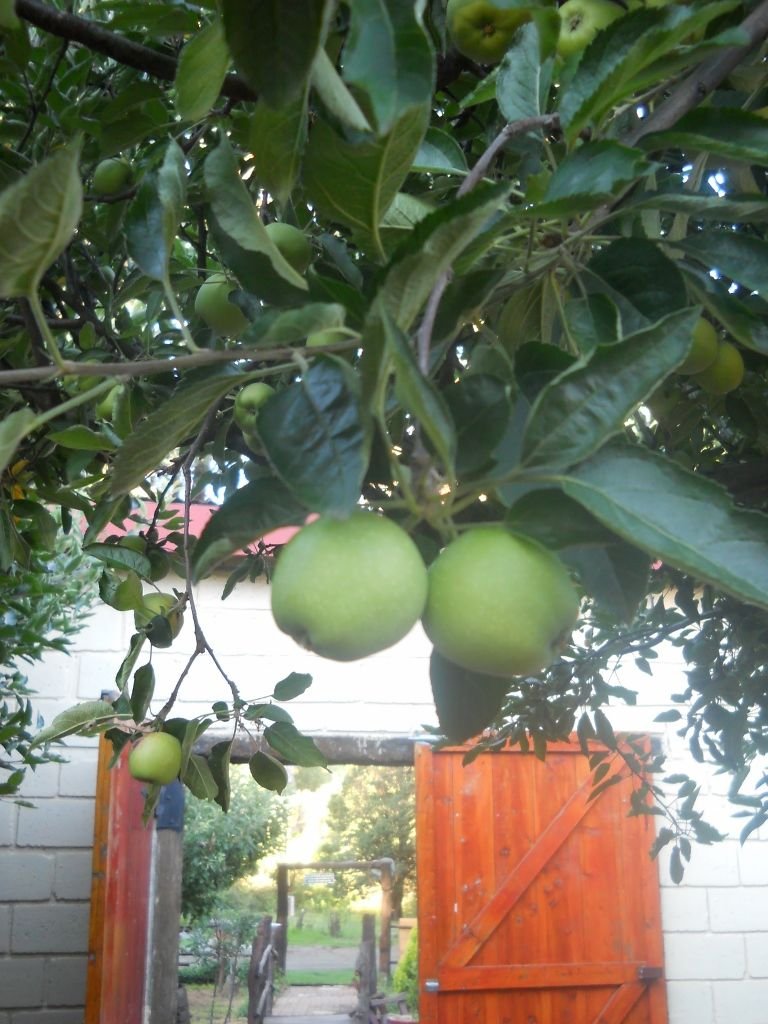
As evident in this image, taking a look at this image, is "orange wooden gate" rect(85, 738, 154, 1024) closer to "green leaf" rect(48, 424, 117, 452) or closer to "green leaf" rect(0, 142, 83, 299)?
"green leaf" rect(48, 424, 117, 452)

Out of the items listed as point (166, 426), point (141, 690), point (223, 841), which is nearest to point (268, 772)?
point (141, 690)

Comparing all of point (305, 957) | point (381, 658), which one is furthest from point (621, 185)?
point (305, 957)

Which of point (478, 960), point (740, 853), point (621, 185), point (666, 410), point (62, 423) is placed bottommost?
point (478, 960)

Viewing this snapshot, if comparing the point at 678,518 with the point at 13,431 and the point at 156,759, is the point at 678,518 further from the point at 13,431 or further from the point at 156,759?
the point at 156,759

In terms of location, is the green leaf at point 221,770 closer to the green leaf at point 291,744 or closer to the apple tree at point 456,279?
the green leaf at point 291,744

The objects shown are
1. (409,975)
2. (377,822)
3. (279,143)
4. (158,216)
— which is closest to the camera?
(279,143)

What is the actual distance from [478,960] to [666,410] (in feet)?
A: 11.3

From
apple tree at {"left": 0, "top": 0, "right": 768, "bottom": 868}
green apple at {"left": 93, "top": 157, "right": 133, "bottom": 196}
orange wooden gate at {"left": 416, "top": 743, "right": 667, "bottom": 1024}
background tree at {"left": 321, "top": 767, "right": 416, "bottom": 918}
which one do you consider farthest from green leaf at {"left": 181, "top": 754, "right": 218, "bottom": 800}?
background tree at {"left": 321, "top": 767, "right": 416, "bottom": 918}

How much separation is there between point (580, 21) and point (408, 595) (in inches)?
26.9

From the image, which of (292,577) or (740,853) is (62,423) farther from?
(740,853)

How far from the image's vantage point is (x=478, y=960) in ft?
13.6

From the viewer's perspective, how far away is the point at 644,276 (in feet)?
2.53

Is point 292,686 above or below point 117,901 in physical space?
above

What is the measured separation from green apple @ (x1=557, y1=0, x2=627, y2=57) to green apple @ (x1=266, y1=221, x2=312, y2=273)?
0.30 m
